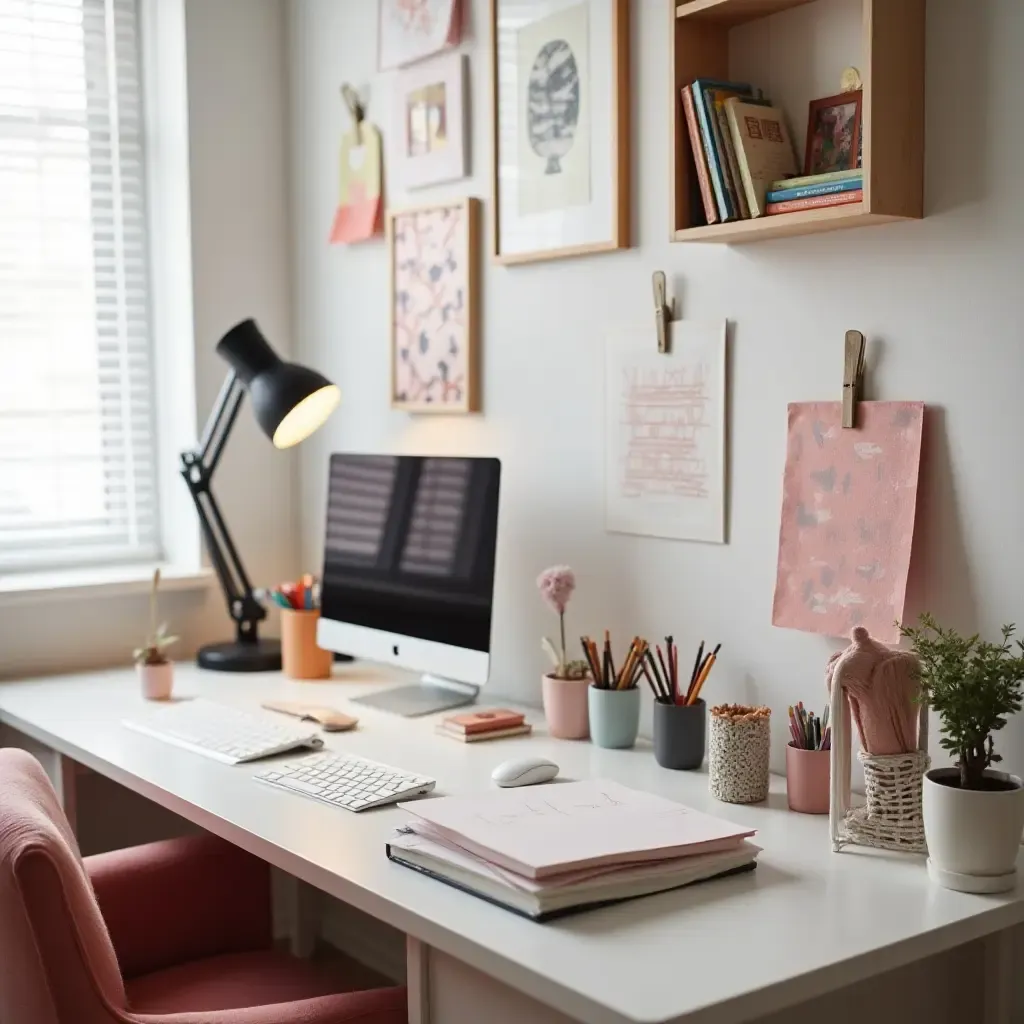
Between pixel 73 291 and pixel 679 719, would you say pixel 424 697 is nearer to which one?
pixel 679 719

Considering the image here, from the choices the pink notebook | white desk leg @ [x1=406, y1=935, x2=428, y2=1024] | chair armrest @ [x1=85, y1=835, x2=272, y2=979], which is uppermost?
the pink notebook

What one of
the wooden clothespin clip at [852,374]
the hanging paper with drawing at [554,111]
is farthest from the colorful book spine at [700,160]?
the hanging paper with drawing at [554,111]

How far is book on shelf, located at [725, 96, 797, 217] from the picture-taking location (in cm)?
181

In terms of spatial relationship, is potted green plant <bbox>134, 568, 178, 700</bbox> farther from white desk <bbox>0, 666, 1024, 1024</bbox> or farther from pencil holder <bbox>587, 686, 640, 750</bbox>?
pencil holder <bbox>587, 686, 640, 750</bbox>

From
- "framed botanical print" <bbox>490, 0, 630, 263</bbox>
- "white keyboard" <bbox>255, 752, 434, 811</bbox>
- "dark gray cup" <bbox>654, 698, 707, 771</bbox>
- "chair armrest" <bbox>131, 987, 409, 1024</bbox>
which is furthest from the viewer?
"framed botanical print" <bbox>490, 0, 630, 263</bbox>

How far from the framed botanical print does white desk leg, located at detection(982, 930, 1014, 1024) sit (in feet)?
3.78

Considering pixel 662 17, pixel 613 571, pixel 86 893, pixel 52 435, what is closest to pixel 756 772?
pixel 613 571

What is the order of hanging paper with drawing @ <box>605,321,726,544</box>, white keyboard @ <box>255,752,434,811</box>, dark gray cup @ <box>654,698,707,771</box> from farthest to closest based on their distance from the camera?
hanging paper with drawing @ <box>605,321,726,544</box> < dark gray cup @ <box>654,698,707,771</box> < white keyboard @ <box>255,752,434,811</box>

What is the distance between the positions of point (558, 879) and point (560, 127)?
132 cm

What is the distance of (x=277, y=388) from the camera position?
2.46 m

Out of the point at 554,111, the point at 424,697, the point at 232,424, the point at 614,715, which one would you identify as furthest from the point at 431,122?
the point at 614,715

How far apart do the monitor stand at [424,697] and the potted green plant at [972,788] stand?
1.02 meters

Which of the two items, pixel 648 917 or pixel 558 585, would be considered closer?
pixel 648 917

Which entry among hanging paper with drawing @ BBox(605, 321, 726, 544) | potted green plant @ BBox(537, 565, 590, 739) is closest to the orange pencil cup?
potted green plant @ BBox(537, 565, 590, 739)
